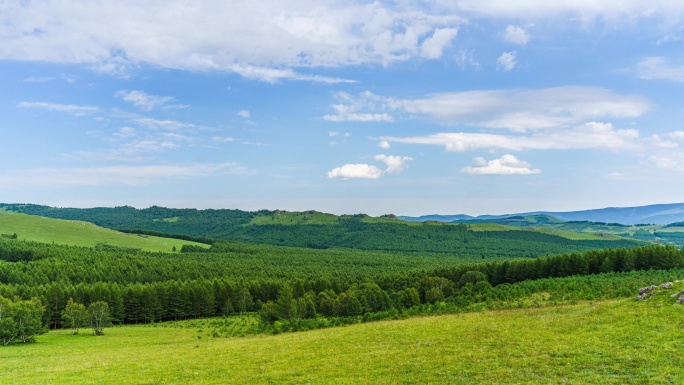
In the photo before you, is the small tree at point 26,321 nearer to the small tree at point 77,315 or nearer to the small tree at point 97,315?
the small tree at point 77,315

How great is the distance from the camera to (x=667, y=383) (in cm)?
2331

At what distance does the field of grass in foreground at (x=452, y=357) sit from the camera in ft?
91.0

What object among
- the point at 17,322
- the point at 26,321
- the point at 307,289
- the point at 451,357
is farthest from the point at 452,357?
the point at 307,289

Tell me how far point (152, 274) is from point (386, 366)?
14791 centimetres

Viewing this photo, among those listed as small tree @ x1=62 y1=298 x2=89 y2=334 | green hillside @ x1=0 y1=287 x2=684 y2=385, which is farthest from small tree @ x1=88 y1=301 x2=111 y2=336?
green hillside @ x1=0 y1=287 x2=684 y2=385

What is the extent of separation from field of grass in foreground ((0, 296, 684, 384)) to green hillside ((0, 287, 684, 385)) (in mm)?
93

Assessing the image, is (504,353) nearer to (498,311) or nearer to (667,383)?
(667,383)

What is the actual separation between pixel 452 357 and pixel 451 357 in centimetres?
8

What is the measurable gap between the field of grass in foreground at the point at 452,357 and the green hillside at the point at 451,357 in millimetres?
93

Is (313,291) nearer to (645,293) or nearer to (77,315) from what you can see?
(77,315)

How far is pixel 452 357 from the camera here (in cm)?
3378

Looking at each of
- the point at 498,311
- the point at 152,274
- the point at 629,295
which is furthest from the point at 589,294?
the point at 152,274

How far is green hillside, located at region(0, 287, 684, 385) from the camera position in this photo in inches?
1091

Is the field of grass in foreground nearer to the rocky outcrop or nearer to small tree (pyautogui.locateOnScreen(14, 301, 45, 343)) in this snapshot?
the rocky outcrop
